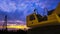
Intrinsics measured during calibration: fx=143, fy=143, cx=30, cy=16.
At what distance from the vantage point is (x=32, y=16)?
7.70ft

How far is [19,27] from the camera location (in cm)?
408

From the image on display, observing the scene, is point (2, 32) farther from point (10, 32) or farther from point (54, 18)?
point (54, 18)

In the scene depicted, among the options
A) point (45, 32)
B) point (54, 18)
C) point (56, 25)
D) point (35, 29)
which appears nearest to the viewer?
point (54, 18)

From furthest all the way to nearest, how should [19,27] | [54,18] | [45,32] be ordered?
[19,27]
[45,32]
[54,18]

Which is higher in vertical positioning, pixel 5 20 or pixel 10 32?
pixel 5 20

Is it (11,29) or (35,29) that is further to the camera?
(11,29)

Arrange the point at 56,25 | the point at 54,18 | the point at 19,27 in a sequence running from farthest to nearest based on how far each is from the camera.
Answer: the point at 19,27 < the point at 56,25 < the point at 54,18

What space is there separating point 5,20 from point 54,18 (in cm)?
243

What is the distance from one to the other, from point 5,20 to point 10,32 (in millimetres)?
559

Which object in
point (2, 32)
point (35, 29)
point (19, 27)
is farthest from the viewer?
point (19, 27)

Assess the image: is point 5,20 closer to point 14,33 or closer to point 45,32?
point 14,33

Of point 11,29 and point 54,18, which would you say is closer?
point 54,18

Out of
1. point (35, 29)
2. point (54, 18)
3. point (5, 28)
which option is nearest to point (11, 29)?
point (5, 28)

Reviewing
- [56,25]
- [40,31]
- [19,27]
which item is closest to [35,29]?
[40,31]
